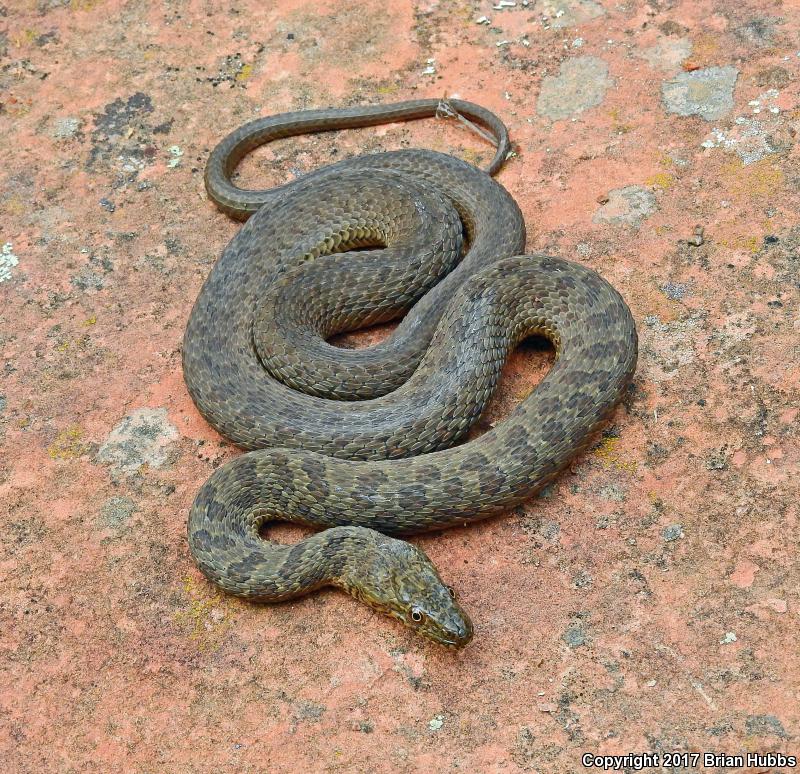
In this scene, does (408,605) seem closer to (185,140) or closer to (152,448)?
(152,448)

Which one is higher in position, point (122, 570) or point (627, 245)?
point (122, 570)

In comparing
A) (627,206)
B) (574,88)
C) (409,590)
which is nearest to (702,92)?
(574,88)

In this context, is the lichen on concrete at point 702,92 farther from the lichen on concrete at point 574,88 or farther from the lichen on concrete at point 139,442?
the lichen on concrete at point 139,442

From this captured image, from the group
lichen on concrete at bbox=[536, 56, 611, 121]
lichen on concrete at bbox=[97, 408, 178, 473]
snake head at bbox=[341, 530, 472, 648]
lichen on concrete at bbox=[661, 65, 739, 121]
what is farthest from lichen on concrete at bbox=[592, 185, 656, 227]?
lichen on concrete at bbox=[97, 408, 178, 473]

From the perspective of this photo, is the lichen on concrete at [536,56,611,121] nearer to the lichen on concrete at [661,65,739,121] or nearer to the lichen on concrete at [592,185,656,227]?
the lichen on concrete at [661,65,739,121]

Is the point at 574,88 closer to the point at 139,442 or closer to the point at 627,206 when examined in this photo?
the point at 627,206

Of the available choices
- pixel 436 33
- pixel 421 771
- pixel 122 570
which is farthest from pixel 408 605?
pixel 436 33
